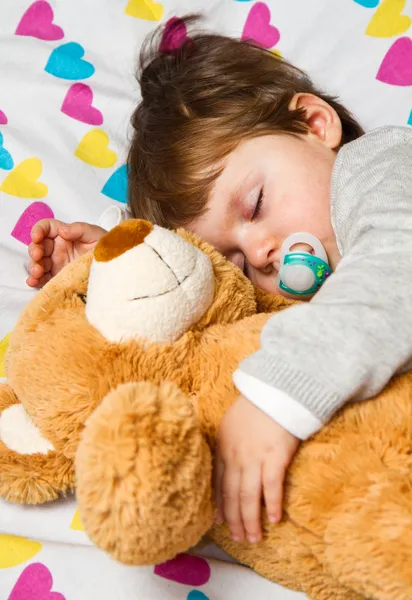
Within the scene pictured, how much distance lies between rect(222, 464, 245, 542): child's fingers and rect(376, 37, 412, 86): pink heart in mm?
909

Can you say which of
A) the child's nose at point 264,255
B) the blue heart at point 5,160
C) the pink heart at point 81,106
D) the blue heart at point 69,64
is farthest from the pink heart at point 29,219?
the child's nose at point 264,255

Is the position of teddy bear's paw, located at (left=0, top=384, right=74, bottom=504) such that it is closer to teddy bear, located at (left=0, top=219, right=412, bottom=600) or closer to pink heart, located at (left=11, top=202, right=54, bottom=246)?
teddy bear, located at (left=0, top=219, right=412, bottom=600)

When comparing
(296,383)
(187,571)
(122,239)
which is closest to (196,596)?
(187,571)

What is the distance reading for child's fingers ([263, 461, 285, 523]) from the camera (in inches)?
22.8

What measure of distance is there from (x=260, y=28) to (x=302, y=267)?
0.71 meters

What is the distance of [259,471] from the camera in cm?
60

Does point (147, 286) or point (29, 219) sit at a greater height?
point (147, 286)

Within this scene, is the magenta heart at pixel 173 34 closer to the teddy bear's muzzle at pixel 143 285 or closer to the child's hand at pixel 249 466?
the teddy bear's muzzle at pixel 143 285

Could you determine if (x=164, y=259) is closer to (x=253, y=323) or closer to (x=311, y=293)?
(x=253, y=323)

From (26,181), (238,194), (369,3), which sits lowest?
(26,181)

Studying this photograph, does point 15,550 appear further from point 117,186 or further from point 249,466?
point 117,186

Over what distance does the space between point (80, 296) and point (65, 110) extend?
75cm

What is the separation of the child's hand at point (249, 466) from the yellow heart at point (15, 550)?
10.7 inches

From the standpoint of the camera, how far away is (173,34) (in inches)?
54.1
